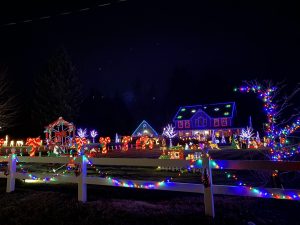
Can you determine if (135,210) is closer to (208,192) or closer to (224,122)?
(208,192)

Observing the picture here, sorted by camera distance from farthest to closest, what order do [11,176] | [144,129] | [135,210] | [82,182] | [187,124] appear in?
[144,129]
[187,124]
[11,176]
[82,182]
[135,210]

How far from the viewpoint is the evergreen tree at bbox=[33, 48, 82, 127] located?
137 ft

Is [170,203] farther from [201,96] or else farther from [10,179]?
[201,96]

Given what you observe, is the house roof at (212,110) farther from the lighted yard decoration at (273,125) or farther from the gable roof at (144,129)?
the lighted yard decoration at (273,125)

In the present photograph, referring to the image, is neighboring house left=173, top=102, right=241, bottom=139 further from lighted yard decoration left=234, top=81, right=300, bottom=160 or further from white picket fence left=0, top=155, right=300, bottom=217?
white picket fence left=0, top=155, right=300, bottom=217

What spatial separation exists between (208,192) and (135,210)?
5.15ft

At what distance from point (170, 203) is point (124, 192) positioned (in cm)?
204

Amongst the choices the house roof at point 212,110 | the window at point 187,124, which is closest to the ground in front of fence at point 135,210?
the house roof at point 212,110

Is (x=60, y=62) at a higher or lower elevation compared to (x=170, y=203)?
higher

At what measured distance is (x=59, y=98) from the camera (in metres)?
42.4

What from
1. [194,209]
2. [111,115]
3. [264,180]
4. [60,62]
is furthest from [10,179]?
[111,115]

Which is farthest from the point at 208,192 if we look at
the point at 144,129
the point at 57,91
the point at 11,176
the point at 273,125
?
the point at 144,129

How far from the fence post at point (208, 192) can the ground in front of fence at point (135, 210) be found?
6.2 inches

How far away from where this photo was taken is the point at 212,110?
4884 centimetres
